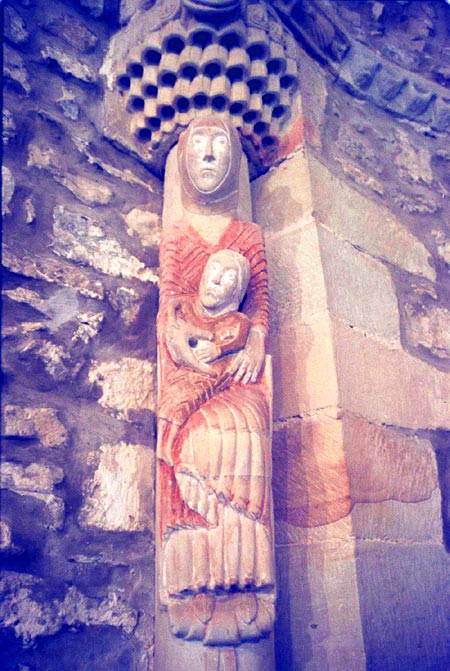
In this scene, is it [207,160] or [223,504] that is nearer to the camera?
[223,504]

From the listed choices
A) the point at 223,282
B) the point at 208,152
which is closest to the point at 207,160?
the point at 208,152

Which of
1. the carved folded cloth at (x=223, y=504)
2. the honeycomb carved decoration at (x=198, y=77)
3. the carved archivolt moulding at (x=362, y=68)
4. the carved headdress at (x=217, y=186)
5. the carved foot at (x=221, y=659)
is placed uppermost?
the carved archivolt moulding at (x=362, y=68)

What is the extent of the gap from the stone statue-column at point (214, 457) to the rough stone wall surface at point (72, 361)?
19 cm

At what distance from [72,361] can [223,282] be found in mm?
552

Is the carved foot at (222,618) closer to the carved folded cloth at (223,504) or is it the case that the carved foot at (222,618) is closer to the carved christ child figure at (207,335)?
the carved folded cloth at (223,504)

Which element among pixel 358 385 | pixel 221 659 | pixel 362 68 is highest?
pixel 362 68

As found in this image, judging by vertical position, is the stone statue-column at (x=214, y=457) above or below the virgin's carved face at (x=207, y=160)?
below

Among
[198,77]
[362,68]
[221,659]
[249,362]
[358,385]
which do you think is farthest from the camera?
[362,68]

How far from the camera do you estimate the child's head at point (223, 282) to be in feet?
6.38

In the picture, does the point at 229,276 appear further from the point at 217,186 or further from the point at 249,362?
the point at 217,186

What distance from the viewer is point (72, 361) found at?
1.98 meters

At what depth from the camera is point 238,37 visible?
236 cm

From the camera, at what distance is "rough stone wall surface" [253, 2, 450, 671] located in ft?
5.99


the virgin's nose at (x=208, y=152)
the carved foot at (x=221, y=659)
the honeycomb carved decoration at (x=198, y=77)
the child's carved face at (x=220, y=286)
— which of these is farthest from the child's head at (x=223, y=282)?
A: the carved foot at (x=221, y=659)
